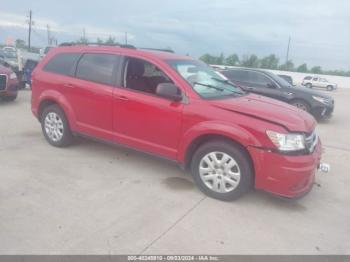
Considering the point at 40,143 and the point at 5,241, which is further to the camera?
the point at 40,143

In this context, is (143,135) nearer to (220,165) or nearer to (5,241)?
(220,165)

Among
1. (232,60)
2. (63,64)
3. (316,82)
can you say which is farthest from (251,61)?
(63,64)

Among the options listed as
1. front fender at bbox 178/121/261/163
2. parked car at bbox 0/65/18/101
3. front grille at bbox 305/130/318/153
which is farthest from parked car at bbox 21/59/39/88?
front grille at bbox 305/130/318/153

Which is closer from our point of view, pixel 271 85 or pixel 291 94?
pixel 291 94

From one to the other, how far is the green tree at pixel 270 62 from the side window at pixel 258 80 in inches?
1872

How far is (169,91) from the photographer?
13.7 feet

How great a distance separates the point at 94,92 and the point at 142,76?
81 cm

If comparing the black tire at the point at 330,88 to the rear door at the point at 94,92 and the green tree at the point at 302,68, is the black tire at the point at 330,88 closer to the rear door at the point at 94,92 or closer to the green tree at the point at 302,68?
the green tree at the point at 302,68

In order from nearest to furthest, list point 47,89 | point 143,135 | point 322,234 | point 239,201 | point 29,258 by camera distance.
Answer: point 29,258
point 322,234
point 239,201
point 143,135
point 47,89

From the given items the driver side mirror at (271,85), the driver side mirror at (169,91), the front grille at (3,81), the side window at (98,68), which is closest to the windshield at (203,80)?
the driver side mirror at (169,91)

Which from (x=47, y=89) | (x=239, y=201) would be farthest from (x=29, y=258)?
(x=47, y=89)

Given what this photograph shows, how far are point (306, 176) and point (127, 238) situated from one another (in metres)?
2.11

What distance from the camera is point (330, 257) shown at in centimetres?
313

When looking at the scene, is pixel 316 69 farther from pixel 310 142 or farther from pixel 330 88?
pixel 310 142
